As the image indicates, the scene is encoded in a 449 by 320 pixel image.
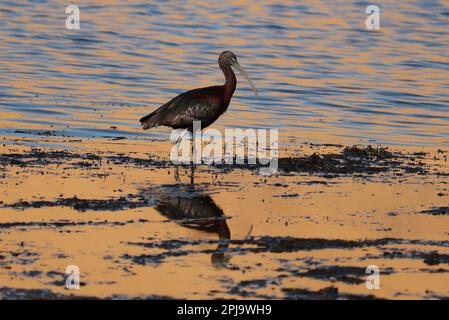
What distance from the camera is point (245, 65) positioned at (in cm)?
2742

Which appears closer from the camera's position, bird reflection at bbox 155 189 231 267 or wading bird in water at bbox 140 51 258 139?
bird reflection at bbox 155 189 231 267

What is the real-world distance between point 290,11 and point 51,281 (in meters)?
33.3

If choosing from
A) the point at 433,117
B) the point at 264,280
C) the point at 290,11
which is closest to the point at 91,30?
the point at 290,11

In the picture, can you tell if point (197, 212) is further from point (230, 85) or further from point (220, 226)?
point (230, 85)

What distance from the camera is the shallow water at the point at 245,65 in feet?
61.7

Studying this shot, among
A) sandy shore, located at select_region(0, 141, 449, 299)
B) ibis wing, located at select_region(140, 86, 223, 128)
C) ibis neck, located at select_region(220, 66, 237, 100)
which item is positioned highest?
ibis neck, located at select_region(220, 66, 237, 100)

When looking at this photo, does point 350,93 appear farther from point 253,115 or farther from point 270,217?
point 270,217

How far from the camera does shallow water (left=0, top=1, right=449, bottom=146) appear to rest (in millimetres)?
18797

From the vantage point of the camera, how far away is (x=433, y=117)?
67.5 ft

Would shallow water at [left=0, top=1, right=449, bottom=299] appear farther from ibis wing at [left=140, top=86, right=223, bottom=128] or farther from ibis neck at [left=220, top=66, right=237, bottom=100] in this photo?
ibis neck at [left=220, top=66, right=237, bottom=100]

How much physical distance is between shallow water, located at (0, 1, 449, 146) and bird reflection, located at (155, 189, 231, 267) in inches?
176

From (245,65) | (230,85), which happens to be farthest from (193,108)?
(245,65)

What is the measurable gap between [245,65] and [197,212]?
53.4 ft

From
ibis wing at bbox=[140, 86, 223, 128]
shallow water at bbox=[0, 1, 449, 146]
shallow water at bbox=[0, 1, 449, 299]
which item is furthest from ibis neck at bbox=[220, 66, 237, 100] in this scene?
shallow water at bbox=[0, 1, 449, 146]
